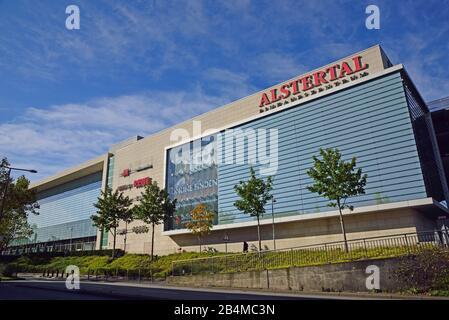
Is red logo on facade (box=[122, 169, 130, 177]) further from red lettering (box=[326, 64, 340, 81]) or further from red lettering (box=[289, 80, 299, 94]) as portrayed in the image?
red lettering (box=[326, 64, 340, 81])

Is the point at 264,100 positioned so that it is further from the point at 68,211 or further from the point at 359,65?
the point at 68,211

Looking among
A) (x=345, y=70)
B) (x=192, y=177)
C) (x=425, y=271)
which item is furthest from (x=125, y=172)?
(x=425, y=271)

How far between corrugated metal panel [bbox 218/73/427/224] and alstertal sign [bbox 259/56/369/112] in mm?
1693

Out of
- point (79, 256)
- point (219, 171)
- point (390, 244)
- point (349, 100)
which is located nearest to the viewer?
point (390, 244)

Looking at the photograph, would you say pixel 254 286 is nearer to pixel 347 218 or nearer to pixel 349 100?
pixel 347 218

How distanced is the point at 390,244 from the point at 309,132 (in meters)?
18.2

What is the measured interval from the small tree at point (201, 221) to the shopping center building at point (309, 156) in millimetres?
1126

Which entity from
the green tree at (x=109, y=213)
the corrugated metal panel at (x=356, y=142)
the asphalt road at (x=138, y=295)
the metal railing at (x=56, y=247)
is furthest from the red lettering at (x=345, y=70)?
the metal railing at (x=56, y=247)

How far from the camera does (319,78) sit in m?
36.7

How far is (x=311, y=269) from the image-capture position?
1888 centimetres

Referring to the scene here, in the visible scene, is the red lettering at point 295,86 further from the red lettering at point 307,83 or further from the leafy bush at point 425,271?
the leafy bush at point 425,271

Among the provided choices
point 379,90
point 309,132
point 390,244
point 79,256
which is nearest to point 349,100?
point 379,90

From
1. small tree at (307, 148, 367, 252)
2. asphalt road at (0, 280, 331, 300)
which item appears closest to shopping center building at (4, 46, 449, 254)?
small tree at (307, 148, 367, 252)

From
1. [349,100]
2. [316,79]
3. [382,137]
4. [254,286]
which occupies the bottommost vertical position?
[254,286]
